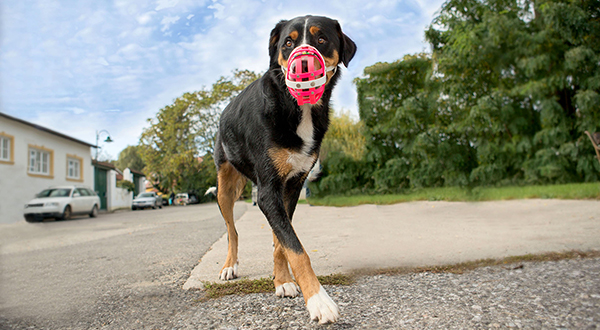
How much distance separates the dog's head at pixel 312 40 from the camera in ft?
7.56

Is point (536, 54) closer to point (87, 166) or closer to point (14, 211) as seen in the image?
point (14, 211)

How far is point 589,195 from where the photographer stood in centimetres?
796

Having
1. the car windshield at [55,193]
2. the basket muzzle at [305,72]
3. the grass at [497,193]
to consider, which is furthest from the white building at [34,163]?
the grass at [497,193]

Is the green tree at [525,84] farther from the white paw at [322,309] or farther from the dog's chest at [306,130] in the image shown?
the white paw at [322,309]

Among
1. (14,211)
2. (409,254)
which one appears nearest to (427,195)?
(409,254)

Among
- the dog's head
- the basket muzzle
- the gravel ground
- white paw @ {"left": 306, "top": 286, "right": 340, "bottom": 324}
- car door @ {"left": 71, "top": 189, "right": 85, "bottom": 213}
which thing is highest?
the dog's head

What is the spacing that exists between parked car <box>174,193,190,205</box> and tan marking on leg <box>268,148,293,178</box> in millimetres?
31210

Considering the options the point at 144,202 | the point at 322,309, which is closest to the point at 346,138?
the point at 322,309

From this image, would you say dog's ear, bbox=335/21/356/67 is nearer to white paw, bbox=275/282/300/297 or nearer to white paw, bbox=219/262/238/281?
white paw, bbox=275/282/300/297

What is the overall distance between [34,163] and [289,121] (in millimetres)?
15284

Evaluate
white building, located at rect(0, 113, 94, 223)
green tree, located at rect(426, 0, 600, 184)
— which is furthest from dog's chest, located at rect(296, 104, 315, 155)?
green tree, located at rect(426, 0, 600, 184)

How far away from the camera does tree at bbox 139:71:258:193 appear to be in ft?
93.7

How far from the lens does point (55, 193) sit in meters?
14.5

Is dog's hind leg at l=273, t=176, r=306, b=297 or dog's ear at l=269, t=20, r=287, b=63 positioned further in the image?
dog's ear at l=269, t=20, r=287, b=63
